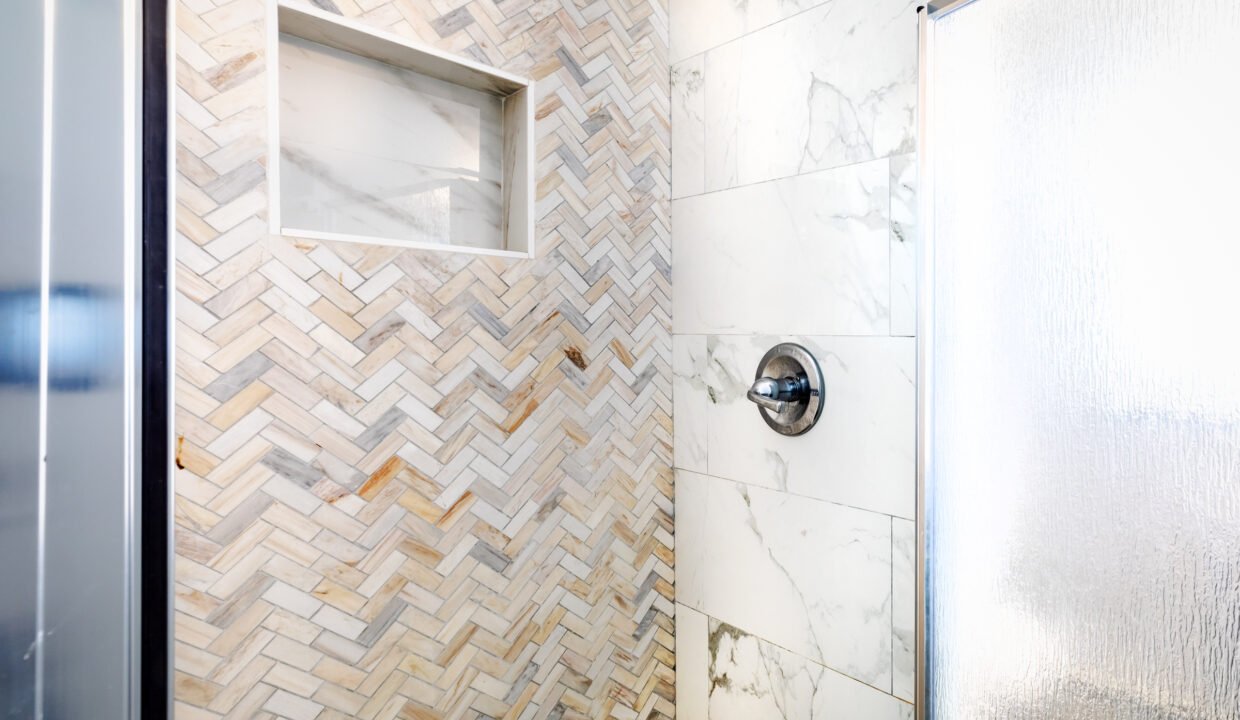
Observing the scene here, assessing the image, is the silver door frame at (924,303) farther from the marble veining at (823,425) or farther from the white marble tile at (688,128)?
the white marble tile at (688,128)

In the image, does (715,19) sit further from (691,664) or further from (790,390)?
(691,664)

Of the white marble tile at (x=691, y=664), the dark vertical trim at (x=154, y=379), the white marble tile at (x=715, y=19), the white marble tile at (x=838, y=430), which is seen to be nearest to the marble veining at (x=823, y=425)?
the white marble tile at (x=838, y=430)

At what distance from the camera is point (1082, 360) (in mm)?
695

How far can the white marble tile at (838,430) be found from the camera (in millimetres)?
1138

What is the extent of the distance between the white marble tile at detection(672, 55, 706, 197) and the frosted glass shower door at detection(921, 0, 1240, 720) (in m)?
0.71

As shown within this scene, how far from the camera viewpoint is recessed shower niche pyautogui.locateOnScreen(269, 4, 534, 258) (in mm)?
1068

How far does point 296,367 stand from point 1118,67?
1.18 m

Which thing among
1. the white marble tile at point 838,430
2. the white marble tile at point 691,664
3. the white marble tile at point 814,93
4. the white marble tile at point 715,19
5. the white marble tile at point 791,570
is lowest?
the white marble tile at point 691,664

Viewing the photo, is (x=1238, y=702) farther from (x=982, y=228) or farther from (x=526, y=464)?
(x=526, y=464)

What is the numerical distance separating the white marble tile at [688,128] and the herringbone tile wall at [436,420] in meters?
0.03

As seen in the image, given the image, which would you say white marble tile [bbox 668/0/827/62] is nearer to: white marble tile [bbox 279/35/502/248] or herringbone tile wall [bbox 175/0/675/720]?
herringbone tile wall [bbox 175/0/675/720]

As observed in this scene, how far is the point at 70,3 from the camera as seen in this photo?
0.38 metres

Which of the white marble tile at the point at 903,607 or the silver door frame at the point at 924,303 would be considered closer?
the silver door frame at the point at 924,303

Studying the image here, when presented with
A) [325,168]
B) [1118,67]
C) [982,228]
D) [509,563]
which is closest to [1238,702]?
[982,228]
